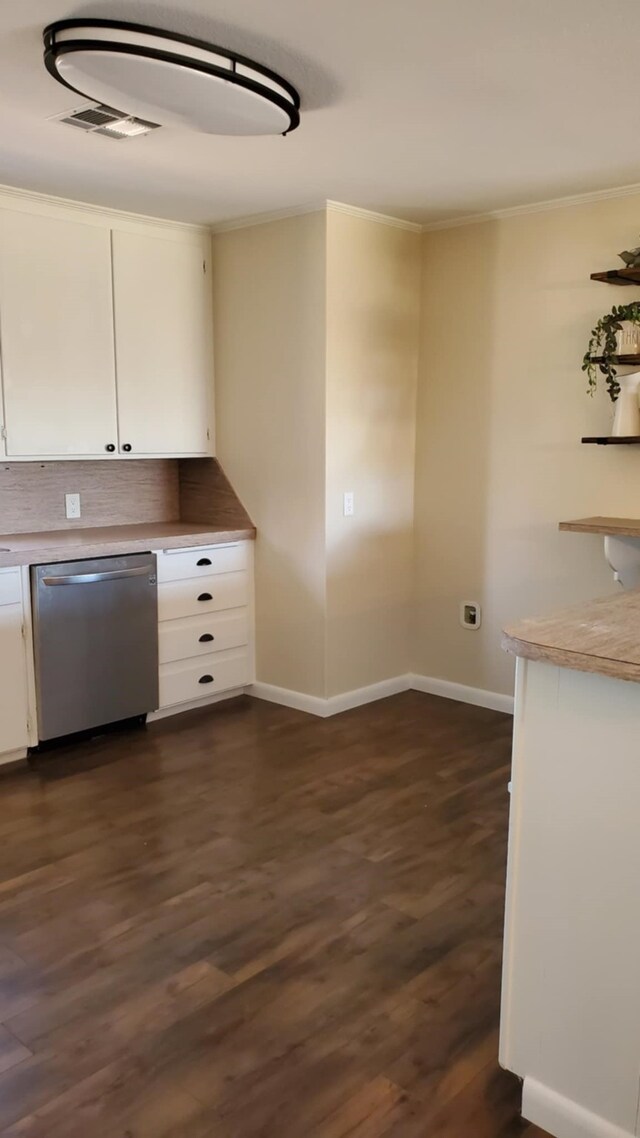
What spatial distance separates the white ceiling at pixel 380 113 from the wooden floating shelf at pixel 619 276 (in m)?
0.37

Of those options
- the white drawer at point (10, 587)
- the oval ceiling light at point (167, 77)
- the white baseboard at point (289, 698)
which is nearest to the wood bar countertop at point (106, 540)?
the white drawer at point (10, 587)

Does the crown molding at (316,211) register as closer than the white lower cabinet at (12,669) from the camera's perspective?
No

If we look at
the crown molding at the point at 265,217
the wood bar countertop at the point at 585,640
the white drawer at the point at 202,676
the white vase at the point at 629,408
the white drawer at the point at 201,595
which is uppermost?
the crown molding at the point at 265,217

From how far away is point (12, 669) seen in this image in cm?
357

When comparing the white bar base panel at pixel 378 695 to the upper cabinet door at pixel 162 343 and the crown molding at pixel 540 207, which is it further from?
the crown molding at pixel 540 207

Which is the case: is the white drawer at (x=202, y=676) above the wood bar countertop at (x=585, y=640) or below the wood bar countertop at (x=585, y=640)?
below

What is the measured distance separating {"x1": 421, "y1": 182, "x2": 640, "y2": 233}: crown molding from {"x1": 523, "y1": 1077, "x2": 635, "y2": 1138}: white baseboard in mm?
3324

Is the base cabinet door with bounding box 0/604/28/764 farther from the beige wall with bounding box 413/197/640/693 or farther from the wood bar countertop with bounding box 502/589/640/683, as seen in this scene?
the wood bar countertop with bounding box 502/589/640/683

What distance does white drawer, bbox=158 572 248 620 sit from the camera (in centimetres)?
415

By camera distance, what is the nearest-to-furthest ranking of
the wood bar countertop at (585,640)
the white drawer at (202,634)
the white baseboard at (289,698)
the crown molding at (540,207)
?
1. the wood bar countertop at (585,640)
2. the crown molding at (540,207)
3. the white drawer at (202,634)
4. the white baseboard at (289,698)

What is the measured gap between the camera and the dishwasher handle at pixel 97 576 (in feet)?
11.9

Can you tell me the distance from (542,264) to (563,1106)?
11.0ft

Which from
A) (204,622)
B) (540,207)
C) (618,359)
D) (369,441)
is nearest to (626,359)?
(618,359)

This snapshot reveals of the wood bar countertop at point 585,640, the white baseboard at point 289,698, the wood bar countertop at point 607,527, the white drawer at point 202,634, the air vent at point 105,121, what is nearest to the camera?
the wood bar countertop at point 585,640
